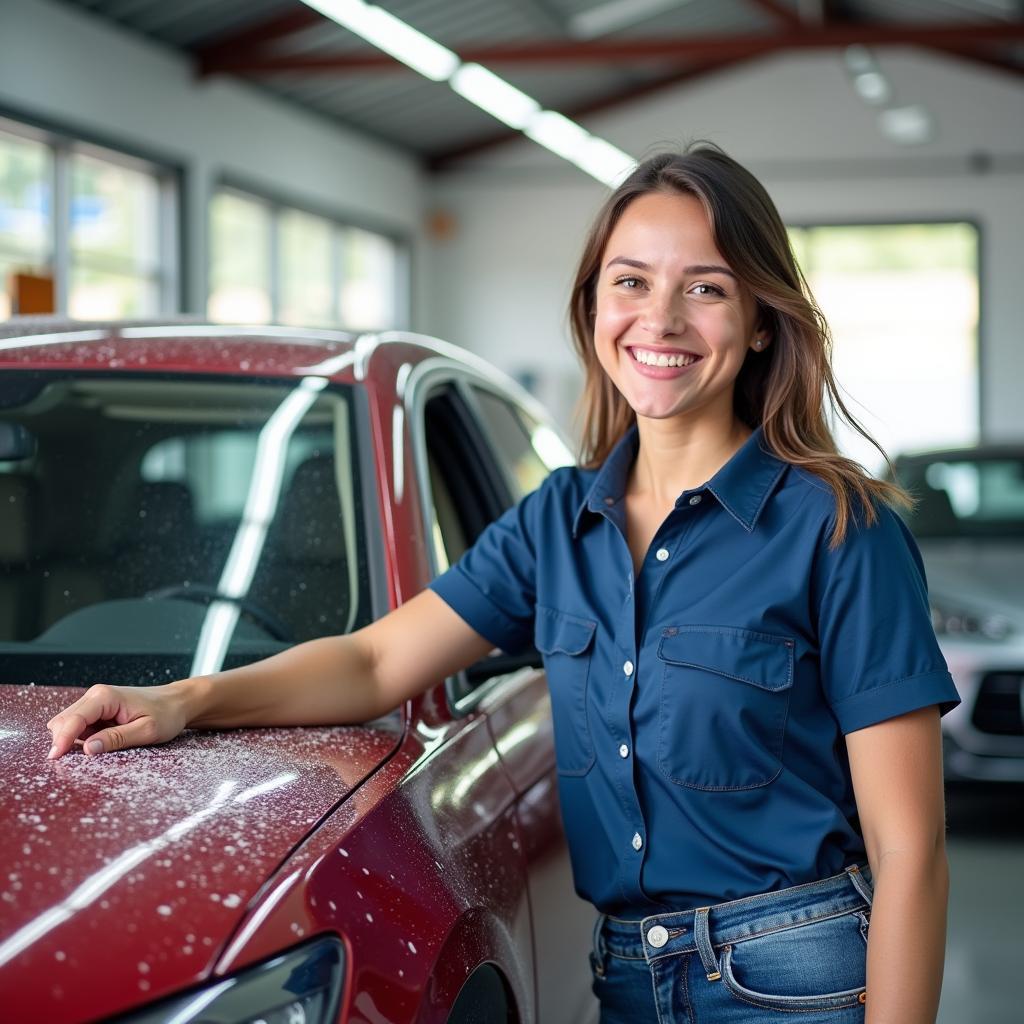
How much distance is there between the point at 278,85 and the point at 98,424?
39.7 ft

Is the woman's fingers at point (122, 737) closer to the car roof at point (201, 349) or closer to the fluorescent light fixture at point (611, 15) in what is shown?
the car roof at point (201, 349)

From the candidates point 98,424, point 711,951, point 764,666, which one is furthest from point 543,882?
point 98,424

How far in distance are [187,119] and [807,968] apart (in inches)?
456

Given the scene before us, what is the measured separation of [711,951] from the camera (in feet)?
5.63

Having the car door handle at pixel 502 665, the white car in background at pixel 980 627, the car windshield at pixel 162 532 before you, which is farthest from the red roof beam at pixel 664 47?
the car door handle at pixel 502 665

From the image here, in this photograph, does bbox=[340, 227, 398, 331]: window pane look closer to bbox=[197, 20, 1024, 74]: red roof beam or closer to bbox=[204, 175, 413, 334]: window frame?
bbox=[204, 175, 413, 334]: window frame

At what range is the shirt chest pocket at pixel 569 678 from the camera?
1856 millimetres

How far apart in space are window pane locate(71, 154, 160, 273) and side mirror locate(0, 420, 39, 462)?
8.98 meters

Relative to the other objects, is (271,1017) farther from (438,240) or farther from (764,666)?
(438,240)

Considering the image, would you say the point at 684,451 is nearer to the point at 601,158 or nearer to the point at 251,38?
the point at 251,38

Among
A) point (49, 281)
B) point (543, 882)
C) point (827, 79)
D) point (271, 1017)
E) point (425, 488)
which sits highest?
point (827, 79)

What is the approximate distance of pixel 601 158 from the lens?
16609mm

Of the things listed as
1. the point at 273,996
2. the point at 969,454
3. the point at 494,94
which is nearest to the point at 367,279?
the point at 494,94

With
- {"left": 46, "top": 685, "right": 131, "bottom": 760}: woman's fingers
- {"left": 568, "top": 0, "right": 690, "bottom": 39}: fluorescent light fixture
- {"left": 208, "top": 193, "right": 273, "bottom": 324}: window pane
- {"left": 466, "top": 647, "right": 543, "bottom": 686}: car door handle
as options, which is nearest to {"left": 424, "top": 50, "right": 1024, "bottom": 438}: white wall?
{"left": 568, "top": 0, "right": 690, "bottom": 39}: fluorescent light fixture
